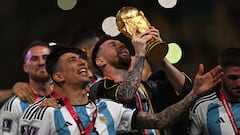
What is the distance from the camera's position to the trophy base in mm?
4820

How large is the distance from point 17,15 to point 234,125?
378cm

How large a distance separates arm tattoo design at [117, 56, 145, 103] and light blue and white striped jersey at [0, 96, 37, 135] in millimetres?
733

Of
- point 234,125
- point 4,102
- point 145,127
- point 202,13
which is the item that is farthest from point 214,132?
point 202,13

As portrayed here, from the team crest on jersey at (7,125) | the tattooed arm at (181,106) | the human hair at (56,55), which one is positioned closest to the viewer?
the tattooed arm at (181,106)

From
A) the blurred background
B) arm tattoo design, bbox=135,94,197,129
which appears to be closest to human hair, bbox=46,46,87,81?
arm tattoo design, bbox=135,94,197,129

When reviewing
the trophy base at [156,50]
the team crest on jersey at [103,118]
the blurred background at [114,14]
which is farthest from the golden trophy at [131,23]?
the blurred background at [114,14]

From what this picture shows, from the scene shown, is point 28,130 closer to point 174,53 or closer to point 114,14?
point 174,53

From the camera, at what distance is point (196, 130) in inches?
209

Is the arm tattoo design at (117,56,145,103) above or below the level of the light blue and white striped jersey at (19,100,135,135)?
above

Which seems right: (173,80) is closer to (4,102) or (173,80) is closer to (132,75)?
(132,75)

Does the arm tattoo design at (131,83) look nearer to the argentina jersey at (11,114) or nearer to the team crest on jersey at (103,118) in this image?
the team crest on jersey at (103,118)

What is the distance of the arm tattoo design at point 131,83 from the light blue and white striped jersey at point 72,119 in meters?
0.18

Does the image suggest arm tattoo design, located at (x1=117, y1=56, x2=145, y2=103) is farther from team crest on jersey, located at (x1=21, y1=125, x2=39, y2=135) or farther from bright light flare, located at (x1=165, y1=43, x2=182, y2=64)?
bright light flare, located at (x1=165, y1=43, x2=182, y2=64)

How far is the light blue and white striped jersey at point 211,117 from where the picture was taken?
5.20 metres
